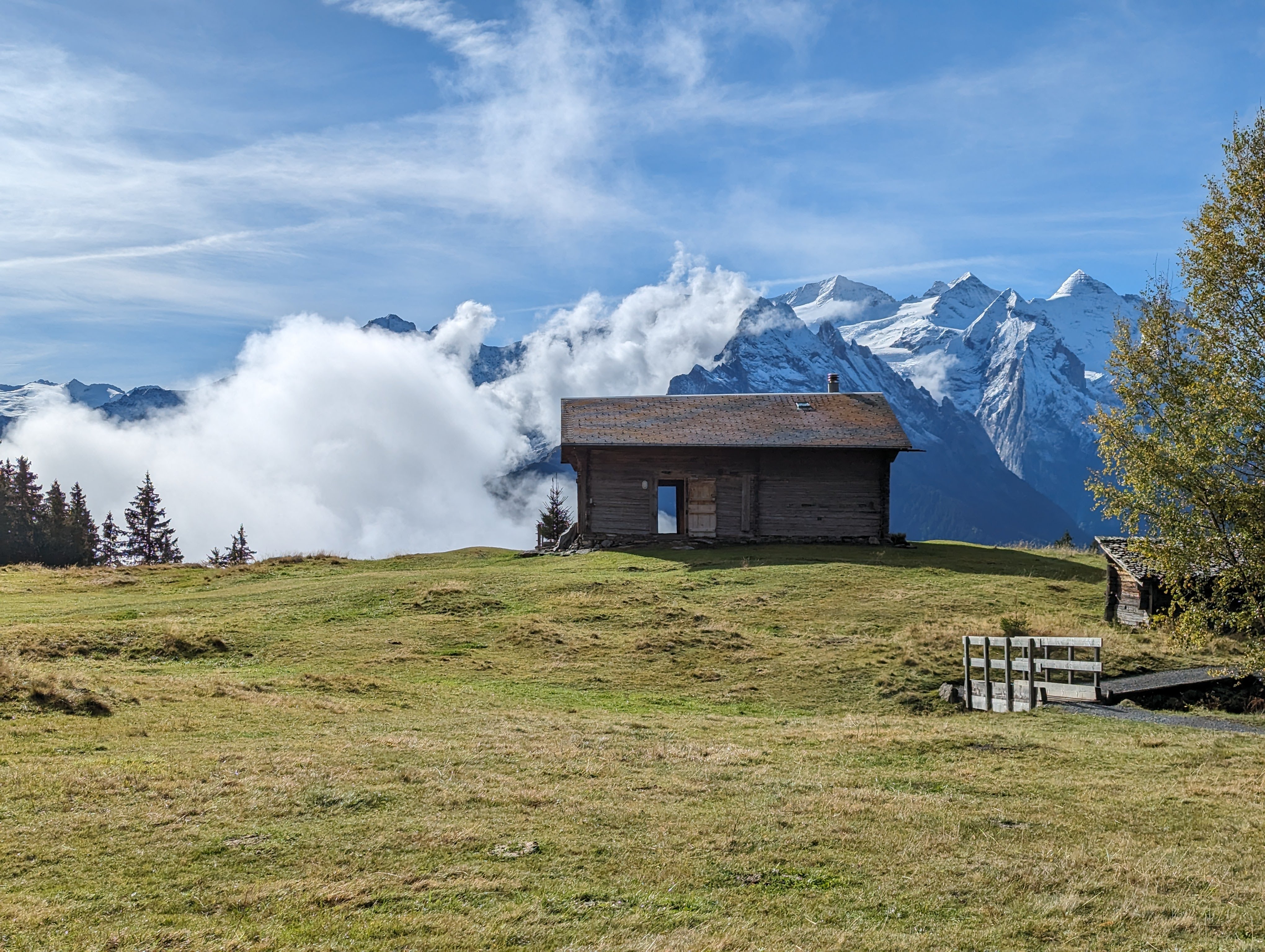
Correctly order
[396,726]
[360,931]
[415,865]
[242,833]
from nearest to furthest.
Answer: [360,931] → [415,865] → [242,833] → [396,726]

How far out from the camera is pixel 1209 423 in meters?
14.4

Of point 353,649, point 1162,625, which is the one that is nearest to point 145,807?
point 353,649

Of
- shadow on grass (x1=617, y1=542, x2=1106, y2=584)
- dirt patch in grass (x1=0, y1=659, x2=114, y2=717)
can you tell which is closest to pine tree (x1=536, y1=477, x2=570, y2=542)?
shadow on grass (x1=617, y1=542, x2=1106, y2=584)

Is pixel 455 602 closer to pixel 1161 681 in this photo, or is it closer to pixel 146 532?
pixel 1161 681

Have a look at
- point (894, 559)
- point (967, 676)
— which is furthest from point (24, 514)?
point (967, 676)

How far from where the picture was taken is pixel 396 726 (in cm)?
1546

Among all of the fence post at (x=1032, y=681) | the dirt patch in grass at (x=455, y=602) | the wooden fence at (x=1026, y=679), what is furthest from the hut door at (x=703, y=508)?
the fence post at (x=1032, y=681)

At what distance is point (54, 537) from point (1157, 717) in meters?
78.4

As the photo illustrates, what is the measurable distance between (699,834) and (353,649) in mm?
16481

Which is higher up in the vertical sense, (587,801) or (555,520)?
(555,520)

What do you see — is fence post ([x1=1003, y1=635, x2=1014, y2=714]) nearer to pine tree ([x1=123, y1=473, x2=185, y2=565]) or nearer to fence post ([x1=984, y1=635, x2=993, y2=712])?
fence post ([x1=984, y1=635, x2=993, y2=712])

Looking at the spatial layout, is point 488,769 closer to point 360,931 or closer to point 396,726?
point 396,726

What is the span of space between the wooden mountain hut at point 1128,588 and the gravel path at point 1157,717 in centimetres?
768

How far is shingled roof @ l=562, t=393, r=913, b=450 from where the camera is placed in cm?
4597
